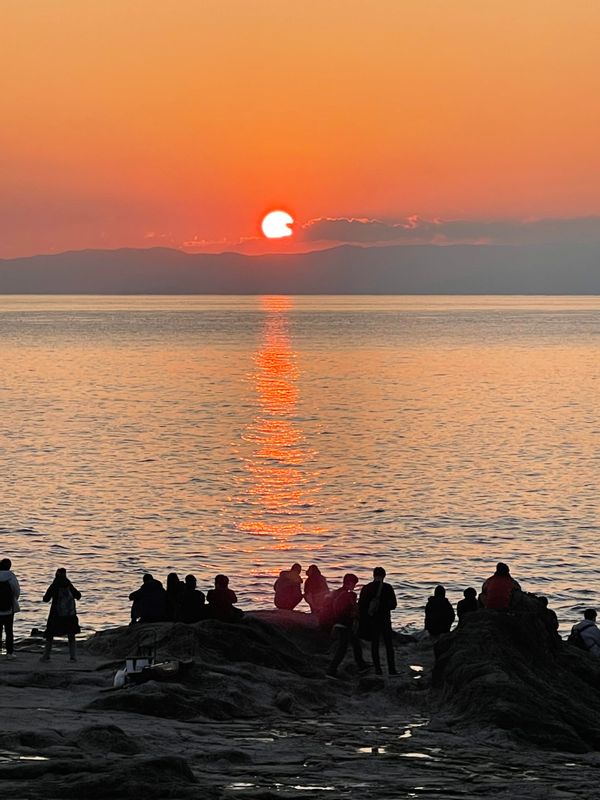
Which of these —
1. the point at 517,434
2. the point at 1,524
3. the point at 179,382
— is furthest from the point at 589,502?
the point at 179,382

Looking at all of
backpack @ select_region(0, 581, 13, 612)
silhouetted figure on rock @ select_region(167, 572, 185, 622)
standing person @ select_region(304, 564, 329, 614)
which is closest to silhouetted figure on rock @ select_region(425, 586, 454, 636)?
standing person @ select_region(304, 564, 329, 614)

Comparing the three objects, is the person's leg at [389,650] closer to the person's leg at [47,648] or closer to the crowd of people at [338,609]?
the crowd of people at [338,609]

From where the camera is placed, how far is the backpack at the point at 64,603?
2489 cm

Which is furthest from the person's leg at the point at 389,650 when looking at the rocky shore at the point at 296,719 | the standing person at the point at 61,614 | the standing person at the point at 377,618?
the standing person at the point at 61,614

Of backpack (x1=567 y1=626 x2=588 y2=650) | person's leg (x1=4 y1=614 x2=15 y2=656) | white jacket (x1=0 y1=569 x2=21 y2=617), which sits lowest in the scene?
backpack (x1=567 y1=626 x2=588 y2=650)

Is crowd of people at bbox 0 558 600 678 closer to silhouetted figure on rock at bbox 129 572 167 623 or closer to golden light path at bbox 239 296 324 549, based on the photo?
silhouetted figure on rock at bbox 129 572 167 623

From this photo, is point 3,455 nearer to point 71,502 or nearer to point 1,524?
point 71,502

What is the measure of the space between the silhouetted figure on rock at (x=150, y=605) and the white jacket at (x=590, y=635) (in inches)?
329

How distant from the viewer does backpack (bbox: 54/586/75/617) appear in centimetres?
2489

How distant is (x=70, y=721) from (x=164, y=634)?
4877mm

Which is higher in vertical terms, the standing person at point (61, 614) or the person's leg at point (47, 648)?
the standing person at point (61, 614)

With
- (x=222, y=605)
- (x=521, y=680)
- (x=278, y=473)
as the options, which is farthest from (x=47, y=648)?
(x=278, y=473)

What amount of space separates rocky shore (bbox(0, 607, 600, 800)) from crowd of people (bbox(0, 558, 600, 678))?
478 mm

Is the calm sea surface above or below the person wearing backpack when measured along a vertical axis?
above
